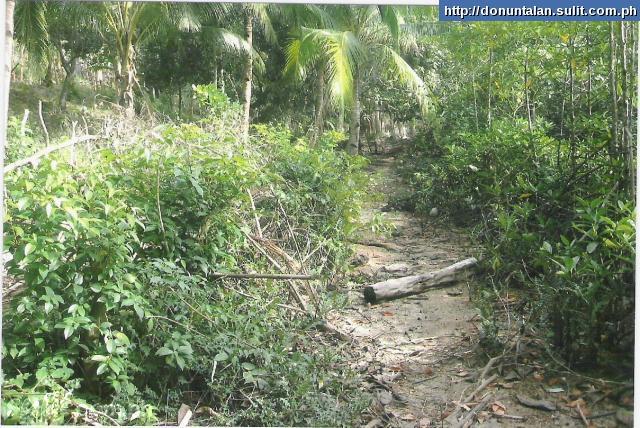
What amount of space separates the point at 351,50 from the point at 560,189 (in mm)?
6019

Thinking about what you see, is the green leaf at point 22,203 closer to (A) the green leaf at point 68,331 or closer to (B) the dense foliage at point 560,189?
(A) the green leaf at point 68,331

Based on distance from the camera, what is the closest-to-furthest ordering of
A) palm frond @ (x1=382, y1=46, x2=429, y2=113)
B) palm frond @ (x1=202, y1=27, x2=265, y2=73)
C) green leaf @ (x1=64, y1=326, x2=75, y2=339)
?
1. green leaf @ (x1=64, y1=326, x2=75, y2=339)
2. palm frond @ (x1=202, y1=27, x2=265, y2=73)
3. palm frond @ (x1=382, y1=46, x2=429, y2=113)

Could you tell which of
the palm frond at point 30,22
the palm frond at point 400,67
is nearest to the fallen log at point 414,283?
the palm frond at point 30,22

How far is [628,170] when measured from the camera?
3.73m

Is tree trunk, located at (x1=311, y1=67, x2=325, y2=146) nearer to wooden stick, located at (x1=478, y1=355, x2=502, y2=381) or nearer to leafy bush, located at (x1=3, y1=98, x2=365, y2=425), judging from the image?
leafy bush, located at (x1=3, y1=98, x2=365, y2=425)

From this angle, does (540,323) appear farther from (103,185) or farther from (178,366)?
(103,185)

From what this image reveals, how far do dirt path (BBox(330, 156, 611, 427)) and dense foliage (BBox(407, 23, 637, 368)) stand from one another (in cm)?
38

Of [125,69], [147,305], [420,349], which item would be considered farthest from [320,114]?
[147,305]

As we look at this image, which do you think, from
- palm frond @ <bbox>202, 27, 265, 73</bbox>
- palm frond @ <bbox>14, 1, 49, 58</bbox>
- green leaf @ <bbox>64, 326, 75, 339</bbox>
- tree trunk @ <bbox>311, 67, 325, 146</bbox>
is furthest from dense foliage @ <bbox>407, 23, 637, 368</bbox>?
palm frond @ <bbox>14, 1, 49, 58</bbox>

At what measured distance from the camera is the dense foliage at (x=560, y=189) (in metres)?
3.34

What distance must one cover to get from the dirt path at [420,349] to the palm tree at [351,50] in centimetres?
379

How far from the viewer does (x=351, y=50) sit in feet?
32.7

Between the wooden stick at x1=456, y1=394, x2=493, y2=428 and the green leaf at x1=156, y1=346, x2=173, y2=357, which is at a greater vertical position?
the green leaf at x1=156, y1=346, x2=173, y2=357

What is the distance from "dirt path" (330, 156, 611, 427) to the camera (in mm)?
3320
